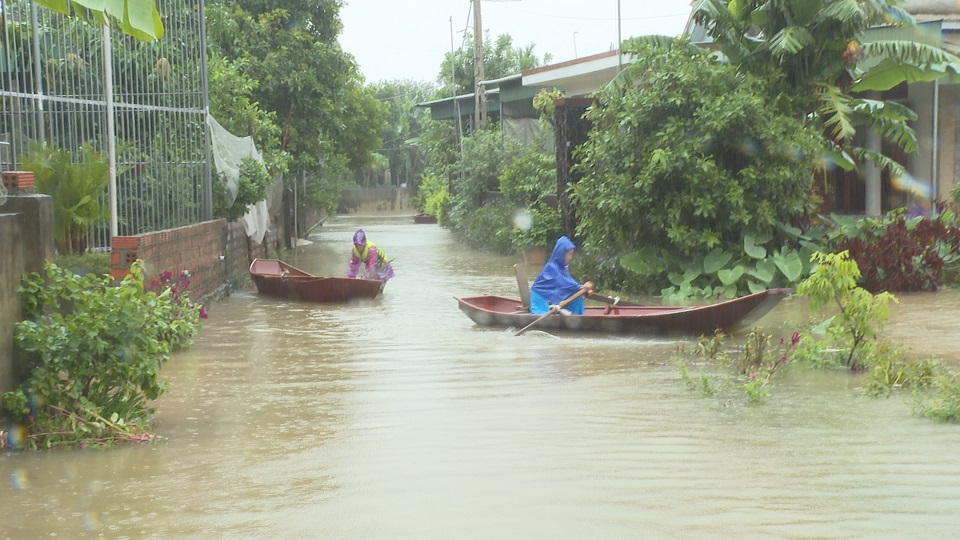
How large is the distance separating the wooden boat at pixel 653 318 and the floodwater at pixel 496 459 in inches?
24.9

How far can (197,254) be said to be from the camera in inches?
623

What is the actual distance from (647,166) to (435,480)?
1079 cm

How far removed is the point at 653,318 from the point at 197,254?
6.92m

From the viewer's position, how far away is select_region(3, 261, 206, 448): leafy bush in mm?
7281

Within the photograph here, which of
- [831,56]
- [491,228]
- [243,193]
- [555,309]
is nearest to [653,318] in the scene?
[555,309]

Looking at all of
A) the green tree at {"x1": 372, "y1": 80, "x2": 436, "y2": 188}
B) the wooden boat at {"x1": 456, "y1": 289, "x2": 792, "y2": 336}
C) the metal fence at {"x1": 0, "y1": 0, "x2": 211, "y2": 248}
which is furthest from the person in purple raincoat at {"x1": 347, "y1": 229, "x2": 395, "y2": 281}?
the green tree at {"x1": 372, "y1": 80, "x2": 436, "y2": 188}

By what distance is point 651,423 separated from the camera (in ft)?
26.0

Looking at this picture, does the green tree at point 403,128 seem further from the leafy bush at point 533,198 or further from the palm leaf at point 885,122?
the palm leaf at point 885,122

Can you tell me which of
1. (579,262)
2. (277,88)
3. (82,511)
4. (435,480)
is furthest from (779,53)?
(277,88)

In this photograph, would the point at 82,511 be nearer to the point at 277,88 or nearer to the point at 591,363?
the point at 591,363

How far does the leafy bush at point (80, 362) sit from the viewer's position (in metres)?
7.28

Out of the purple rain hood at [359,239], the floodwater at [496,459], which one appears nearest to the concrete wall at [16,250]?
the floodwater at [496,459]

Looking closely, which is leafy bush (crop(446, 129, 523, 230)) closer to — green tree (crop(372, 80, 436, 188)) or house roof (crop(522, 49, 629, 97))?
house roof (crop(522, 49, 629, 97))

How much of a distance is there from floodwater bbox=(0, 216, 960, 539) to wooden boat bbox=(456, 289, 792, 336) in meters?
0.63
